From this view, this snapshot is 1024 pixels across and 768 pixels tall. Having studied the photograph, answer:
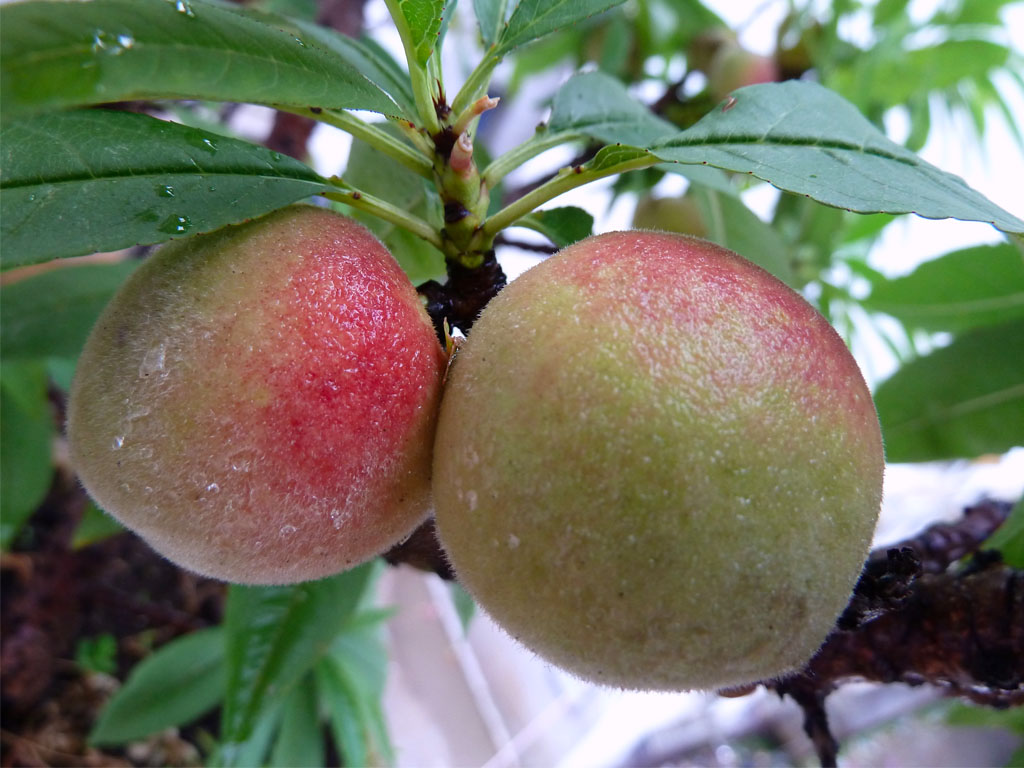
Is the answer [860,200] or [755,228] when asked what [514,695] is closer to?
[755,228]

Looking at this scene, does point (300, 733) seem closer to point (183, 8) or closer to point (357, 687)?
point (357, 687)

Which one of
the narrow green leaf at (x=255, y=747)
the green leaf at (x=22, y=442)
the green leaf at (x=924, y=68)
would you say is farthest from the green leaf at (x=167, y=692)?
the green leaf at (x=924, y=68)

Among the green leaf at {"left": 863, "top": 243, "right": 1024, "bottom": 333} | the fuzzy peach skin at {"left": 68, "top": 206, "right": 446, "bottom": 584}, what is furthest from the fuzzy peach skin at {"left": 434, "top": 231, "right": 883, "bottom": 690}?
the green leaf at {"left": 863, "top": 243, "right": 1024, "bottom": 333}

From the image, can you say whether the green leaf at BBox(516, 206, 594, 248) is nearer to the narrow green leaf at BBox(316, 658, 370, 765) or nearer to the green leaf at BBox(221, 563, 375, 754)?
the green leaf at BBox(221, 563, 375, 754)

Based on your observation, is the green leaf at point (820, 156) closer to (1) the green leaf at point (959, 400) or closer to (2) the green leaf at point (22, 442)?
(1) the green leaf at point (959, 400)

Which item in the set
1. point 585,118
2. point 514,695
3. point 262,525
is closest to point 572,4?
point 585,118

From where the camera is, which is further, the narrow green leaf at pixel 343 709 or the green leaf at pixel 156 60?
the narrow green leaf at pixel 343 709

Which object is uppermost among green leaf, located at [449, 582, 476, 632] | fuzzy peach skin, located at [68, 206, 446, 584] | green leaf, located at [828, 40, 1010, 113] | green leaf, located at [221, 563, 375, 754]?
green leaf, located at [828, 40, 1010, 113]
